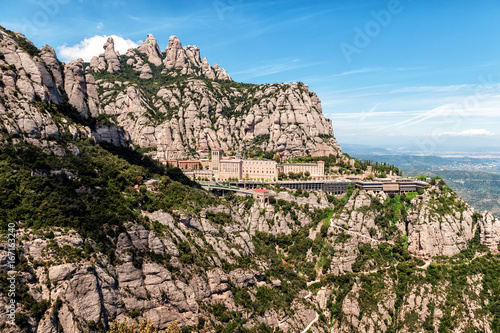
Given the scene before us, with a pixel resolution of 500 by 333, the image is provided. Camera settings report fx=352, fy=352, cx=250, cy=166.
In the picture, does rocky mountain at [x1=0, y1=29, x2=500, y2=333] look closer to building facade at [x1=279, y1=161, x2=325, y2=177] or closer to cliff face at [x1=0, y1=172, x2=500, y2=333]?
cliff face at [x1=0, y1=172, x2=500, y2=333]

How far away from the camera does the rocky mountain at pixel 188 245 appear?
45.2 metres

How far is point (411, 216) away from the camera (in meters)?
98.9

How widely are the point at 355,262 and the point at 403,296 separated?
1312 centimetres

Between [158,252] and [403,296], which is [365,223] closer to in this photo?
[403,296]

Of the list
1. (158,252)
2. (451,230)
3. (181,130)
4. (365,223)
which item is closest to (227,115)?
(181,130)

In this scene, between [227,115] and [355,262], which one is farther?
[227,115]

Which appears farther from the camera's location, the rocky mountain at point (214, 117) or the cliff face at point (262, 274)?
the rocky mountain at point (214, 117)

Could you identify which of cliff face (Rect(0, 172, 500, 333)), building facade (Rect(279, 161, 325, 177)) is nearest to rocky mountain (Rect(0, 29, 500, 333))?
cliff face (Rect(0, 172, 500, 333))

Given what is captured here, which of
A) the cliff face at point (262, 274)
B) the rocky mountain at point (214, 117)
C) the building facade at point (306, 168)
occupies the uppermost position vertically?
the rocky mountain at point (214, 117)

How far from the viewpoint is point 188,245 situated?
206 feet

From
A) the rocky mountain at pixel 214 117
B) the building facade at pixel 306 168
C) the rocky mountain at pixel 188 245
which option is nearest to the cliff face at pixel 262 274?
the rocky mountain at pixel 188 245

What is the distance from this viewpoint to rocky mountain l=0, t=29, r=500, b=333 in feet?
148

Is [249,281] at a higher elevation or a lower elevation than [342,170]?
lower

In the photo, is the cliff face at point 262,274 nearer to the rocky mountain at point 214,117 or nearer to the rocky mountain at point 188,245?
the rocky mountain at point 188,245
